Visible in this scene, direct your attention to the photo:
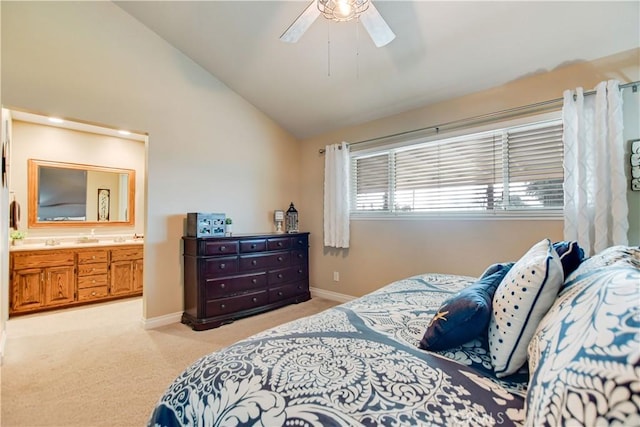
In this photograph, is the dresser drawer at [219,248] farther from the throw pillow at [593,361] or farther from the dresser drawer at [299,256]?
the throw pillow at [593,361]

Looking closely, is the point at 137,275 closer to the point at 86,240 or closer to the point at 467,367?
the point at 86,240

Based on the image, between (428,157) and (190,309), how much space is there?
3.21 meters

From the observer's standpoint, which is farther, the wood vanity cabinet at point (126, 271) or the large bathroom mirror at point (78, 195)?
the wood vanity cabinet at point (126, 271)

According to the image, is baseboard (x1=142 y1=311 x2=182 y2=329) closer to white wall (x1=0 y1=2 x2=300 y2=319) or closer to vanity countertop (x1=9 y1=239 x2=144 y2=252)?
white wall (x1=0 y1=2 x2=300 y2=319)

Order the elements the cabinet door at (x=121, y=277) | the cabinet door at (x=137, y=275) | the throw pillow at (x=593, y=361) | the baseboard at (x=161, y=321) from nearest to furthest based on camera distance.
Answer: the throw pillow at (x=593, y=361)
the baseboard at (x=161, y=321)
the cabinet door at (x=121, y=277)
the cabinet door at (x=137, y=275)

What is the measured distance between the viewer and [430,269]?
10.3 ft

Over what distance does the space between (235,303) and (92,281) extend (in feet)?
7.40

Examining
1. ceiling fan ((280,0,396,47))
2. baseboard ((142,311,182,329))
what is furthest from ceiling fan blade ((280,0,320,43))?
baseboard ((142,311,182,329))

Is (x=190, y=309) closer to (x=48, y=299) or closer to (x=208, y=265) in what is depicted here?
(x=208, y=265)

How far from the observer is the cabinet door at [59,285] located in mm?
3535

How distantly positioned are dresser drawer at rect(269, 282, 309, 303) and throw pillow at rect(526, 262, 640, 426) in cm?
318

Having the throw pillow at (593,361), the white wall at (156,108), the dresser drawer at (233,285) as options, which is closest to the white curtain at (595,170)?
the throw pillow at (593,361)

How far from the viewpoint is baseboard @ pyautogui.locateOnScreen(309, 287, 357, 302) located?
389 cm

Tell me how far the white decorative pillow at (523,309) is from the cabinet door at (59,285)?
4.76 metres
